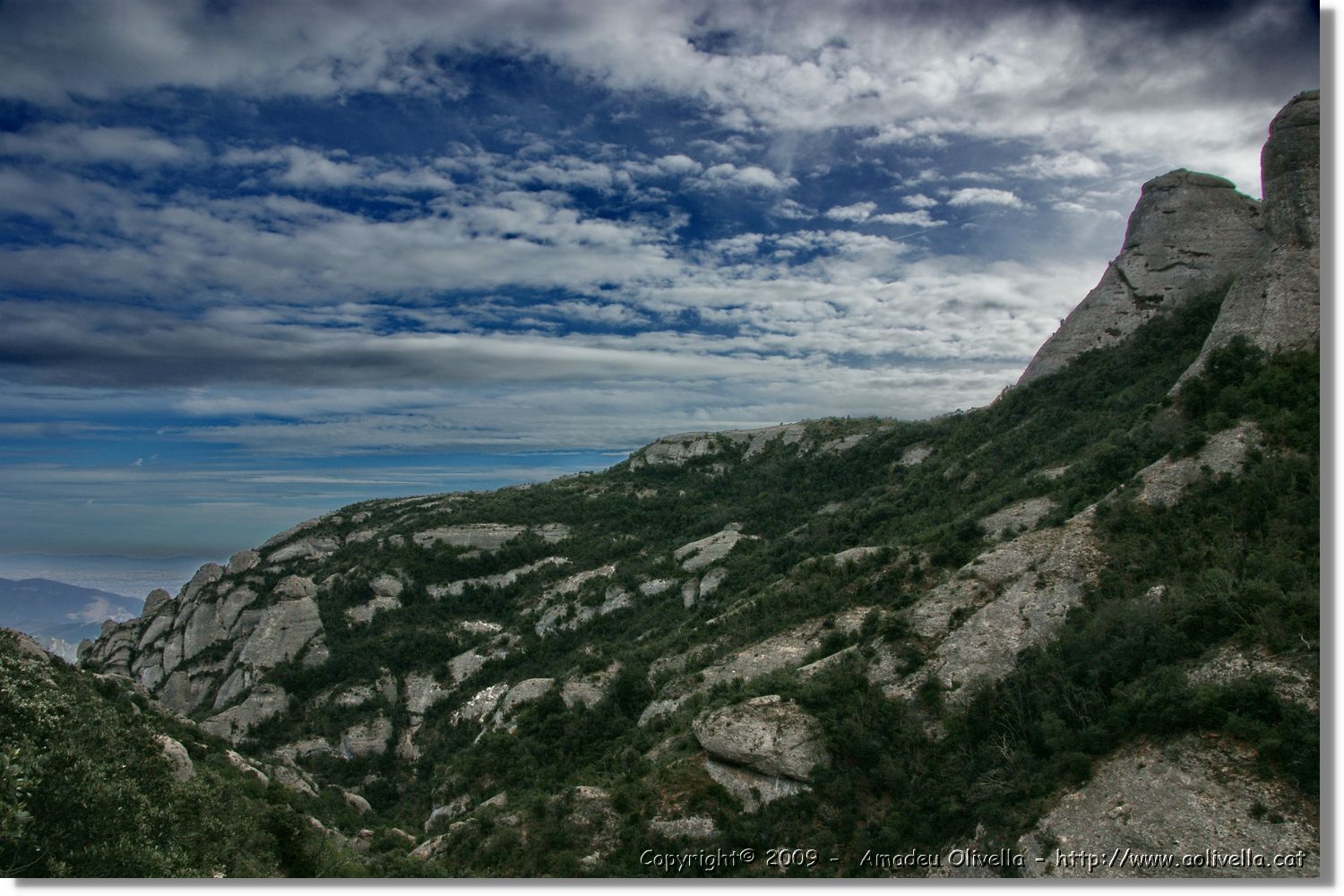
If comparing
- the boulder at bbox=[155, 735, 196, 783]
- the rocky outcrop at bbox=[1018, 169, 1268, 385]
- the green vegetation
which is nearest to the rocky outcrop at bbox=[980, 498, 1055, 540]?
the green vegetation

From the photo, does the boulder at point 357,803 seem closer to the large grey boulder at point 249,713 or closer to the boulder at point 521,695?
the boulder at point 521,695

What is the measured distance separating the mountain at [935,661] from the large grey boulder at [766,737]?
0.12m

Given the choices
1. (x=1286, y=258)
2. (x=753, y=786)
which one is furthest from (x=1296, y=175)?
(x=753, y=786)

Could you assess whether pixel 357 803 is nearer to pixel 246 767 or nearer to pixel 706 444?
pixel 246 767

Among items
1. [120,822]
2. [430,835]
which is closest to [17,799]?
[120,822]

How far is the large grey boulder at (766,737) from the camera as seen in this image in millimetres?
19625

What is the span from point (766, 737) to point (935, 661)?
6279 millimetres

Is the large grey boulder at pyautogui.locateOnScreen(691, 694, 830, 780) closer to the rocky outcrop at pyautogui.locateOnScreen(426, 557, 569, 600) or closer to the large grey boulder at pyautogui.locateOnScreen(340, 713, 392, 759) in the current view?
the large grey boulder at pyautogui.locateOnScreen(340, 713, 392, 759)

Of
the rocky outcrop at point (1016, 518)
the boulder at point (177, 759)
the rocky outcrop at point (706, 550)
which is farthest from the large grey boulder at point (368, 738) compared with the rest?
the rocky outcrop at point (1016, 518)

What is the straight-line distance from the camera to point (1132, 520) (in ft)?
71.6

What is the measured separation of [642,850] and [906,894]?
10.0 meters

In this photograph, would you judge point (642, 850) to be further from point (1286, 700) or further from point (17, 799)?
point (1286, 700)

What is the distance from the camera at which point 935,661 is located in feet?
69.3

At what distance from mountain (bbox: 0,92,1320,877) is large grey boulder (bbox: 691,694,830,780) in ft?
0.39
